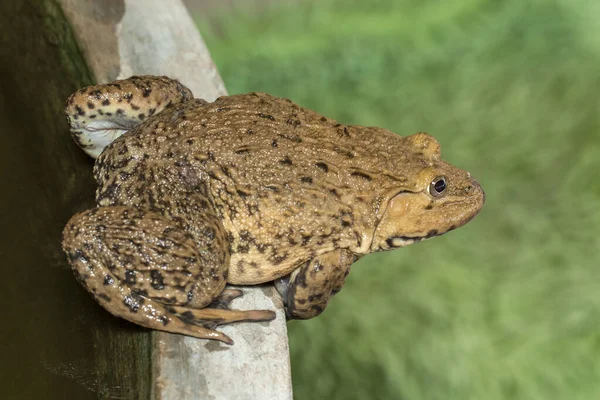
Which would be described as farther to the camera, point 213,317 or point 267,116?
point 267,116

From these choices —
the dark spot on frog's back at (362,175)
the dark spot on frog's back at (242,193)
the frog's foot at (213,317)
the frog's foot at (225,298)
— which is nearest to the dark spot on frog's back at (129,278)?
the frog's foot at (213,317)

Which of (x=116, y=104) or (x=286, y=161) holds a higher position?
(x=116, y=104)

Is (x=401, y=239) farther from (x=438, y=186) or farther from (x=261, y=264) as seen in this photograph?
(x=261, y=264)

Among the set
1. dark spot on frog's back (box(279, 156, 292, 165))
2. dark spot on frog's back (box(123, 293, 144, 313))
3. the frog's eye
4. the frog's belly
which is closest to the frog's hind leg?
dark spot on frog's back (box(123, 293, 144, 313))

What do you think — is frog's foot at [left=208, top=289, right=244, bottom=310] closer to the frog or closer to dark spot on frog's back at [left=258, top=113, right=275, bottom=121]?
the frog

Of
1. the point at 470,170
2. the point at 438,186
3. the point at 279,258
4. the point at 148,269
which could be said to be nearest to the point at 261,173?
the point at 279,258

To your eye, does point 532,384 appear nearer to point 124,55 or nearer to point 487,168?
point 487,168

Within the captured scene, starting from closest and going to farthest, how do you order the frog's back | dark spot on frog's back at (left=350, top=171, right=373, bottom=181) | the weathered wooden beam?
the weathered wooden beam
the frog's back
dark spot on frog's back at (left=350, top=171, right=373, bottom=181)

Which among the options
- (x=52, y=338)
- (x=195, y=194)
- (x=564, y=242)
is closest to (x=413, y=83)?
(x=564, y=242)
